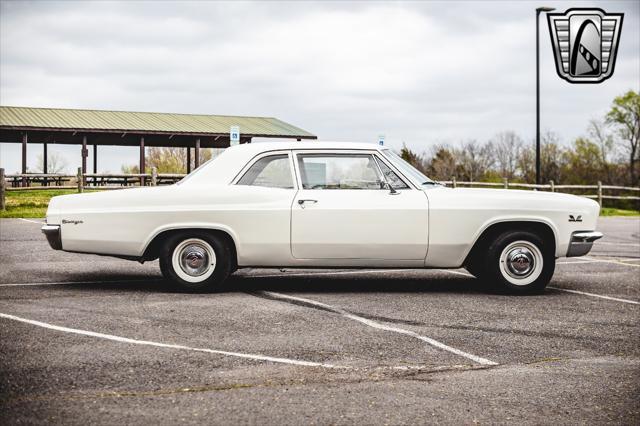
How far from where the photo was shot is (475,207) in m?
8.60

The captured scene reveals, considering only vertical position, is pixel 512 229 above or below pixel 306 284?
above

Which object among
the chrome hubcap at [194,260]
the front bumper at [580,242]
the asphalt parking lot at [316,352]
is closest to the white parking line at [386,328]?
the asphalt parking lot at [316,352]

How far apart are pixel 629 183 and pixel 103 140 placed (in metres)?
38.4

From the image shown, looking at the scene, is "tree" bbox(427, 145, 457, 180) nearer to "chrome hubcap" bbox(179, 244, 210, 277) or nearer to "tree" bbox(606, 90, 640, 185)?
"tree" bbox(606, 90, 640, 185)

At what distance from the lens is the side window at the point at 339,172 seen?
340 inches

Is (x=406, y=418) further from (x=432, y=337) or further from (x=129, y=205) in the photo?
(x=129, y=205)

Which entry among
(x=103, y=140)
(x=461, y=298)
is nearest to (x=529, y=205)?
(x=461, y=298)

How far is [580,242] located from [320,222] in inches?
108

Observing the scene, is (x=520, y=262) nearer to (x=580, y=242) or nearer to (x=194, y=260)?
(x=580, y=242)

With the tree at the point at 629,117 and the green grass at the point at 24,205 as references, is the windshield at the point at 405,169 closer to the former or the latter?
the green grass at the point at 24,205

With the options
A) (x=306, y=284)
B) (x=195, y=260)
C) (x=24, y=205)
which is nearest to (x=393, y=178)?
(x=306, y=284)

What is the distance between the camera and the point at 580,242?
874cm

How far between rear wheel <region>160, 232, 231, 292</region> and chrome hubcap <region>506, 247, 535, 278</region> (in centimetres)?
291

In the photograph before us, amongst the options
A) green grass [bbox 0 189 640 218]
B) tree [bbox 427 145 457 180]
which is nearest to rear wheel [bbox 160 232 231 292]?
green grass [bbox 0 189 640 218]
